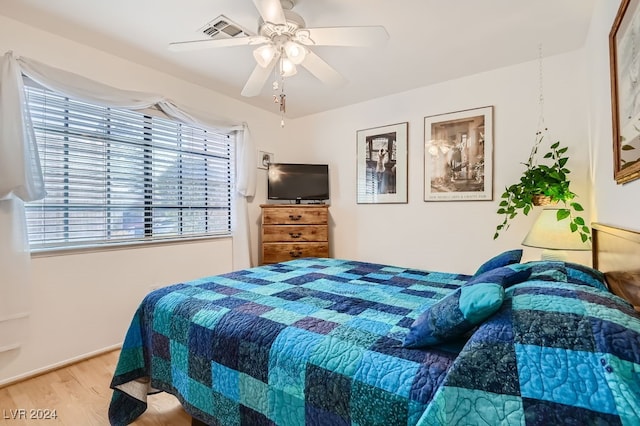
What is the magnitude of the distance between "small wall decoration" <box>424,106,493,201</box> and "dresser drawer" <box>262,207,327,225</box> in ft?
4.05

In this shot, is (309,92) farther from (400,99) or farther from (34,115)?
(34,115)

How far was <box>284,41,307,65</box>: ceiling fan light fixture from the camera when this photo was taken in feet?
6.14

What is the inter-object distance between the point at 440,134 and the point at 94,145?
321cm

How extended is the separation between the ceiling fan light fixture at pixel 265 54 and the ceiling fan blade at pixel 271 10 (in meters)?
0.24

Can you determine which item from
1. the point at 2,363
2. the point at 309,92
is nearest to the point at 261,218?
the point at 309,92

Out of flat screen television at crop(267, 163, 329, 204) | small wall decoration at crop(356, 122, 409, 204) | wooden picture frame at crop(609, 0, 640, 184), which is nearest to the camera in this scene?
wooden picture frame at crop(609, 0, 640, 184)

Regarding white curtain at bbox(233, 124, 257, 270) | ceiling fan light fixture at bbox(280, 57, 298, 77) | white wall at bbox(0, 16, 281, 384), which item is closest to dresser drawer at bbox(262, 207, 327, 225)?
white curtain at bbox(233, 124, 257, 270)

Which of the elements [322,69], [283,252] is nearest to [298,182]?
[283,252]

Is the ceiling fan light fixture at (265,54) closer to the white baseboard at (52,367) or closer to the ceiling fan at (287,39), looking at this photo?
the ceiling fan at (287,39)

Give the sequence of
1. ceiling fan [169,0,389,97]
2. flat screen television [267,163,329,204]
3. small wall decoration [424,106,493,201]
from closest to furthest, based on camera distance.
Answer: ceiling fan [169,0,389,97] < small wall decoration [424,106,493,201] < flat screen television [267,163,329,204]

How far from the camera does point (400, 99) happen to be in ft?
11.3

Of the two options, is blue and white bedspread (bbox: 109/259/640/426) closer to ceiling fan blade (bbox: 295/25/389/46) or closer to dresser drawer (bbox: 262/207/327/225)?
ceiling fan blade (bbox: 295/25/389/46)

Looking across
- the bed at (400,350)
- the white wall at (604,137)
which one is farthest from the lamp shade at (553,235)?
the bed at (400,350)

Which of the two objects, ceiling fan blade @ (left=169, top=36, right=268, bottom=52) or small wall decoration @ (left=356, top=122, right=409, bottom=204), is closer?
ceiling fan blade @ (left=169, top=36, right=268, bottom=52)
